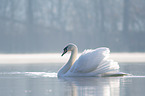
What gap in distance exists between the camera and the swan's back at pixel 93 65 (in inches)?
565

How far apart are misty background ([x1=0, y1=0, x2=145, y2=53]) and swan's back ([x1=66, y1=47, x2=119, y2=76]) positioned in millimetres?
27253

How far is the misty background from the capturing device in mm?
43500

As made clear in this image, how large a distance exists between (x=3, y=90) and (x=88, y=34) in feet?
118

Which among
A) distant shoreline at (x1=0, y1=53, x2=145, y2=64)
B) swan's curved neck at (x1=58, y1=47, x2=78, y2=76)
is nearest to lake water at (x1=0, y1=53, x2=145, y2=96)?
swan's curved neck at (x1=58, y1=47, x2=78, y2=76)

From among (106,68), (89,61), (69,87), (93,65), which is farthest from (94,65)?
(69,87)

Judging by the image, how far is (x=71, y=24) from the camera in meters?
49.2

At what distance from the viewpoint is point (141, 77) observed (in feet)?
46.1

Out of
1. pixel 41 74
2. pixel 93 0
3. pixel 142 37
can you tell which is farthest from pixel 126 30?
pixel 41 74

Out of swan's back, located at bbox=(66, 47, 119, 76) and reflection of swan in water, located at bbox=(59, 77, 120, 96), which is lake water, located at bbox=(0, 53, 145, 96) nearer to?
reflection of swan in water, located at bbox=(59, 77, 120, 96)

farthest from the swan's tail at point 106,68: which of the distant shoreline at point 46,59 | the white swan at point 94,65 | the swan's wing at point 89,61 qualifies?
the distant shoreline at point 46,59

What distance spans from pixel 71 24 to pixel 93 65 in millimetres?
35009

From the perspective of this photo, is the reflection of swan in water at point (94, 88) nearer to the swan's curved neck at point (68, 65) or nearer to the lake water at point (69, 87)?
the lake water at point (69, 87)

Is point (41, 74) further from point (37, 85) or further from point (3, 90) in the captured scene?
point (3, 90)

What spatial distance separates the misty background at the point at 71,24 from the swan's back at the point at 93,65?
89.4ft
